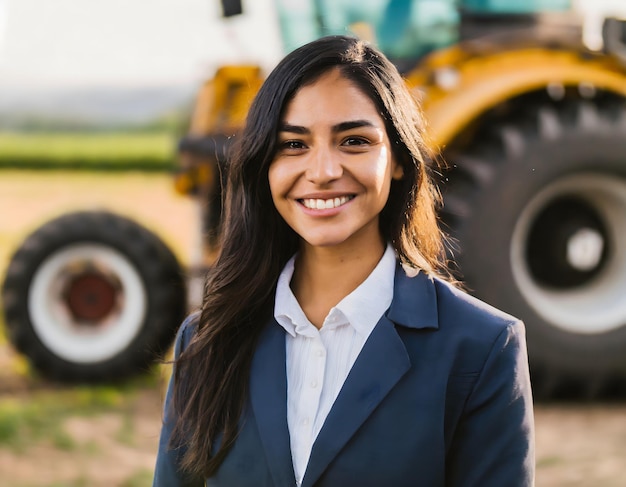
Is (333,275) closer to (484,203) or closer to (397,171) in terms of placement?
(397,171)

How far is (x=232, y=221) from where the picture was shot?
1.63 m

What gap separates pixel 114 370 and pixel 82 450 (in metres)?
0.91

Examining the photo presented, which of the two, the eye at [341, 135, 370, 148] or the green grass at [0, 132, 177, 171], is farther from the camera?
the green grass at [0, 132, 177, 171]

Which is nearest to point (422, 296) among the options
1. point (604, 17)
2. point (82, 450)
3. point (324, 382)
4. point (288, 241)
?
point (324, 382)

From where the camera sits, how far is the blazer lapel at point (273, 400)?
54.1 inches

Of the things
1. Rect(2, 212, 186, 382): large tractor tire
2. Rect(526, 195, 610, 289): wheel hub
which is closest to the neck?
Rect(526, 195, 610, 289): wheel hub

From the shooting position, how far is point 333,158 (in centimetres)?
141

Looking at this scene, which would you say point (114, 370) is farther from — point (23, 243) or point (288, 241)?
point (288, 241)

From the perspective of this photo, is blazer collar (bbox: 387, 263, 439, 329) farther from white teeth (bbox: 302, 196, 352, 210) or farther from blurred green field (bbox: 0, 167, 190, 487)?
blurred green field (bbox: 0, 167, 190, 487)

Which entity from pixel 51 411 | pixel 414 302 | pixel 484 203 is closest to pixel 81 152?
pixel 51 411

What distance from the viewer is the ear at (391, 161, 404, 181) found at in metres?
1.51

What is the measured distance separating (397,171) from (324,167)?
6.9 inches

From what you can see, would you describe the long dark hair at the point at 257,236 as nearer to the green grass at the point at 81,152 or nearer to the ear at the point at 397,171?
the ear at the point at 397,171

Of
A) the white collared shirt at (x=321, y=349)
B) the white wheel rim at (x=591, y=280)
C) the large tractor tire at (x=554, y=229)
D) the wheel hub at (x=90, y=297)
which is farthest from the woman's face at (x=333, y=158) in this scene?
the wheel hub at (x=90, y=297)
